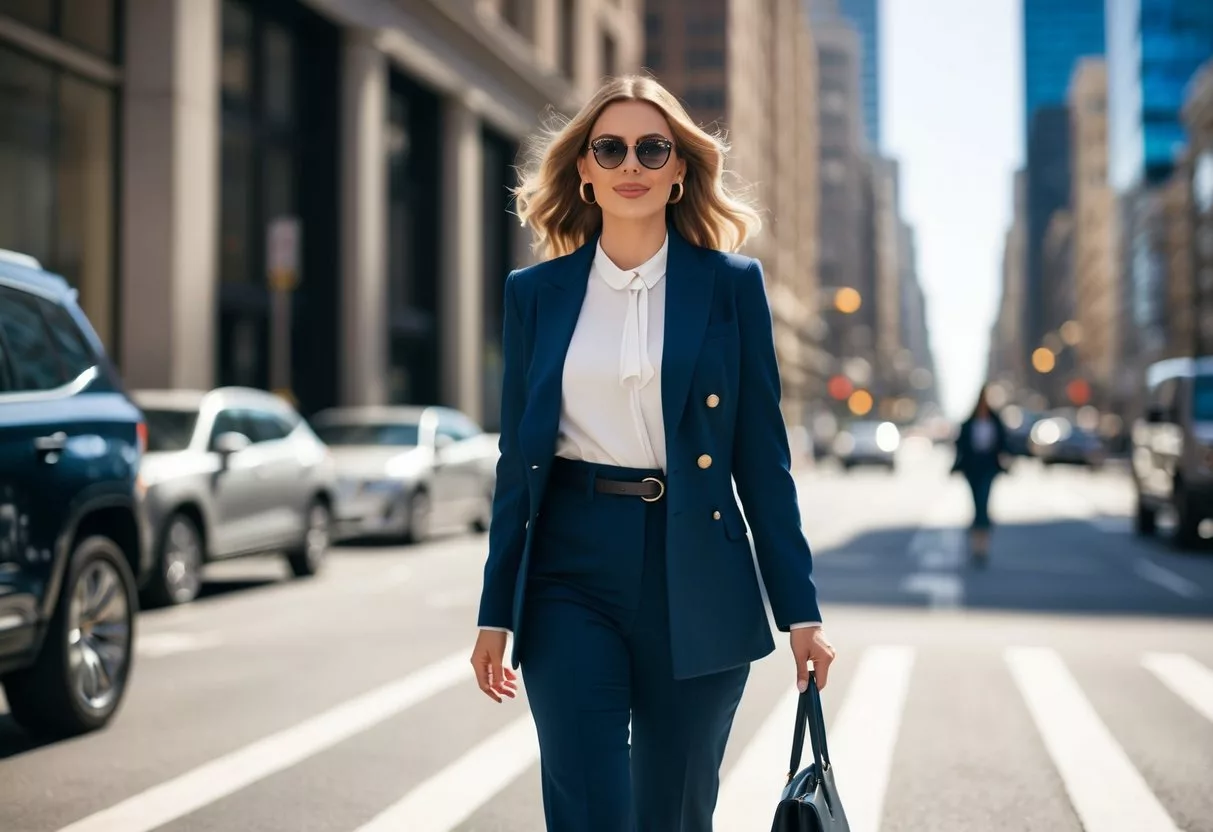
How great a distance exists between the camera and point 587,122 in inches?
138

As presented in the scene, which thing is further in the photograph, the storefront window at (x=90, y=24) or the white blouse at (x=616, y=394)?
the storefront window at (x=90, y=24)

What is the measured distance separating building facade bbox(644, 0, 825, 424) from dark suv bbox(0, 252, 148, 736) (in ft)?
230

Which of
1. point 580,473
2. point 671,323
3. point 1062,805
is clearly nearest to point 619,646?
point 580,473

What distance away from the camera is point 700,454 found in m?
3.20

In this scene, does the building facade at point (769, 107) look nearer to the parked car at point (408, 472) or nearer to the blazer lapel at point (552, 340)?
the parked car at point (408, 472)

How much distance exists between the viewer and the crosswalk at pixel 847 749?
215 inches

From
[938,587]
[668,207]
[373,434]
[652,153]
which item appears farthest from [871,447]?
[652,153]

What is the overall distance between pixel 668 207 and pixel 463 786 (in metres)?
3.09

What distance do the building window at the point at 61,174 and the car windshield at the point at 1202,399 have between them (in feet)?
45.0

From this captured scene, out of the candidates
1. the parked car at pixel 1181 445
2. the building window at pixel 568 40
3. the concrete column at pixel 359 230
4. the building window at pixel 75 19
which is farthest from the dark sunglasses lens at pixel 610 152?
the building window at pixel 568 40

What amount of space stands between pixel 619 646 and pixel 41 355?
4.48 meters

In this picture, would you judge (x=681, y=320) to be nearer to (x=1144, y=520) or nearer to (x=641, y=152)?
(x=641, y=152)

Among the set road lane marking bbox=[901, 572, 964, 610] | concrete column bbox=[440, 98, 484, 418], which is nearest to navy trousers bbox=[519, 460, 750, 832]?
road lane marking bbox=[901, 572, 964, 610]

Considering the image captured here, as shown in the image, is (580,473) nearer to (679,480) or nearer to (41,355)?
(679,480)
